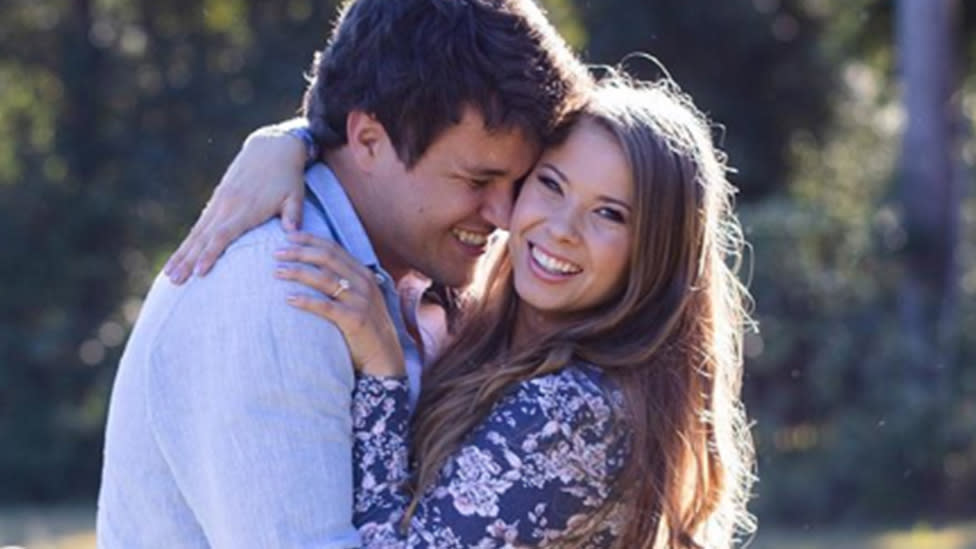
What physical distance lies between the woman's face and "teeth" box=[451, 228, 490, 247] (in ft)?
0.27

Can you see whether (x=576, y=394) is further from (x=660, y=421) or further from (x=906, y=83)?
(x=906, y=83)

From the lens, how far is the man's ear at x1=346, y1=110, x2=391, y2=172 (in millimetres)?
3535

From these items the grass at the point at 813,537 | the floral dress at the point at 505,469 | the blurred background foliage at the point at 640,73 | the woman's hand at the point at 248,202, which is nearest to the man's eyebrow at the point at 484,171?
the woman's hand at the point at 248,202

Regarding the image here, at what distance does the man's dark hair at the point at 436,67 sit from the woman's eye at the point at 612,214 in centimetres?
21

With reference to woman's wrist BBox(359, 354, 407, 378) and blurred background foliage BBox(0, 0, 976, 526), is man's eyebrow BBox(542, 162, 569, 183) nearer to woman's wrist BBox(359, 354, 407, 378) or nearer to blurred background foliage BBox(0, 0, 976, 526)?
woman's wrist BBox(359, 354, 407, 378)

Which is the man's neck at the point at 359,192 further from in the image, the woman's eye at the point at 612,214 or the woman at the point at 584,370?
the woman's eye at the point at 612,214

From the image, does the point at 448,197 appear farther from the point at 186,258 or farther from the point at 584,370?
the point at 186,258

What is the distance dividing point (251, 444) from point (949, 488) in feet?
34.5

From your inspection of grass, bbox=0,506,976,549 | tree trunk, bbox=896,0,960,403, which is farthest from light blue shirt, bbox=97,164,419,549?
tree trunk, bbox=896,0,960,403

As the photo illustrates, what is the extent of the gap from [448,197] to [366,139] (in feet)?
0.65

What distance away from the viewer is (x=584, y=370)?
139 inches

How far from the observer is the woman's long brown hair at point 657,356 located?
138 inches

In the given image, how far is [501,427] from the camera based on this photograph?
3.41 meters

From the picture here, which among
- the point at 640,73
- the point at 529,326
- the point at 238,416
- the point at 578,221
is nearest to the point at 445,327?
the point at 529,326
